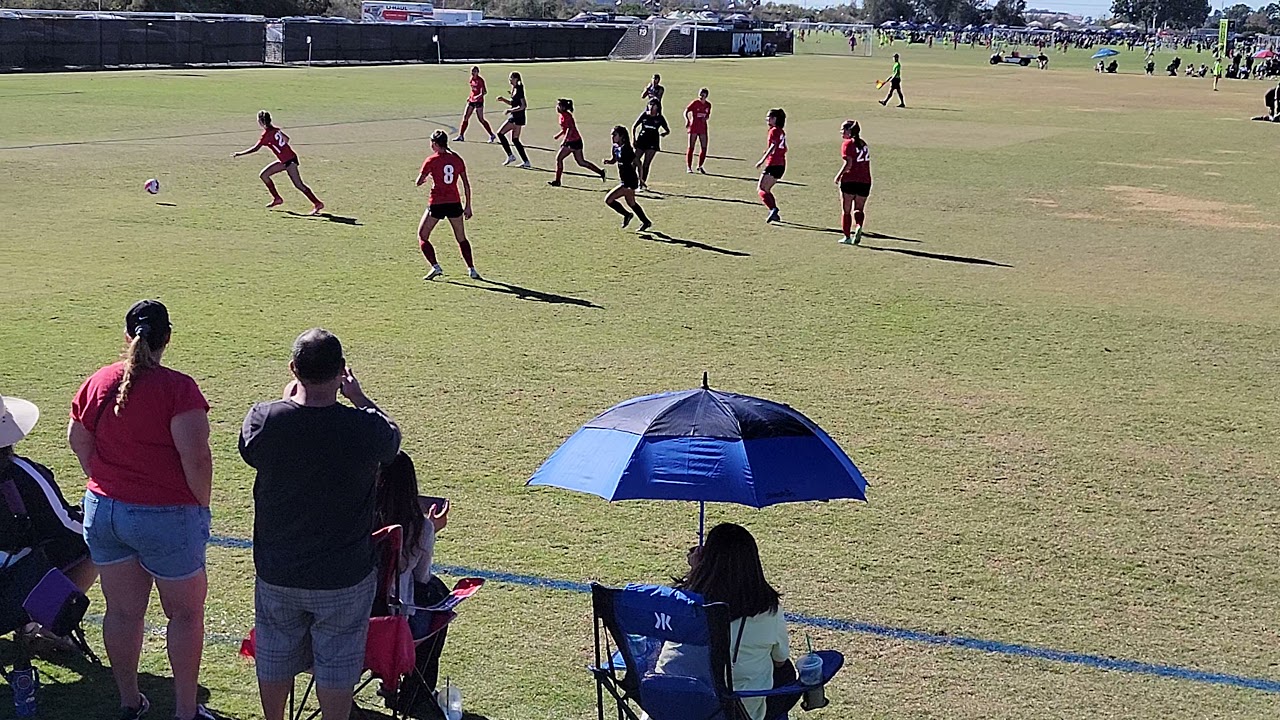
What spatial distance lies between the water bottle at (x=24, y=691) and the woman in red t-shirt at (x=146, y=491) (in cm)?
41

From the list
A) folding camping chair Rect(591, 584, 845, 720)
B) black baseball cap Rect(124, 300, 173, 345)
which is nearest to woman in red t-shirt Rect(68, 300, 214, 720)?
black baseball cap Rect(124, 300, 173, 345)

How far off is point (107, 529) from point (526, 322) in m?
8.26

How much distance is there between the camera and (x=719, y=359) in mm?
11922

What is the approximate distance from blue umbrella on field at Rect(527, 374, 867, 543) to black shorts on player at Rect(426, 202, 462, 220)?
10225 mm

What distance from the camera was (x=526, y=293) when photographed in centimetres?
1450

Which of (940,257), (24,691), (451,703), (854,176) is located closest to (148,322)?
(24,691)

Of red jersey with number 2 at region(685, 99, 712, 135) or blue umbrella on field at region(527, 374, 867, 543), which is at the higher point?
red jersey with number 2 at region(685, 99, 712, 135)

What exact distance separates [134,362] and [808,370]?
7.60m

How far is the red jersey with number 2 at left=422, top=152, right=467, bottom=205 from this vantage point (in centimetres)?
1508

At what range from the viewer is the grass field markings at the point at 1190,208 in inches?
863

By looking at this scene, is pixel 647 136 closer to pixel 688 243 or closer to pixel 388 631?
pixel 688 243

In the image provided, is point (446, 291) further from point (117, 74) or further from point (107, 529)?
point (117, 74)

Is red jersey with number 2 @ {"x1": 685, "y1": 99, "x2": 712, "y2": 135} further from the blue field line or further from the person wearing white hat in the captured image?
the person wearing white hat

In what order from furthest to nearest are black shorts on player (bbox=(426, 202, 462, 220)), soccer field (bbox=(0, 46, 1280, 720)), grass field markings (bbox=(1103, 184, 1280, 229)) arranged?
1. grass field markings (bbox=(1103, 184, 1280, 229))
2. black shorts on player (bbox=(426, 202, 462, 220))
3. soccer field (bbox=(0, 46, 1280, 720))
